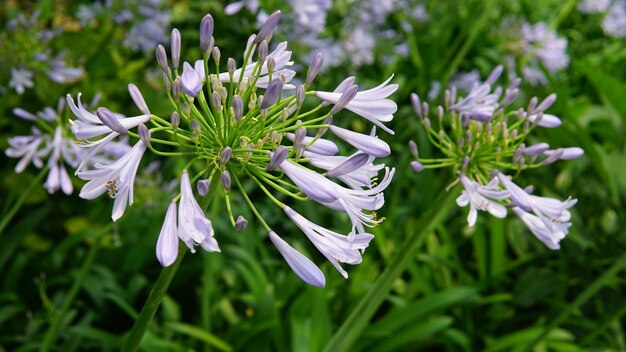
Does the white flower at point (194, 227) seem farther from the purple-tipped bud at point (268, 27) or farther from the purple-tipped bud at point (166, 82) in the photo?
the purple-tipped bud at point (268, 27)

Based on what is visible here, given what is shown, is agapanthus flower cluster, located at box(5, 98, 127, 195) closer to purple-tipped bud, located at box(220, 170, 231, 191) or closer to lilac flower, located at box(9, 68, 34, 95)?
lilac flower, located at box(9, 68, 34, 95)

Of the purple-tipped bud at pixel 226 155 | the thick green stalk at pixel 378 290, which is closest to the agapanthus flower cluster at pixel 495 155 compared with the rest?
the thick green stalk at pixel 378 290

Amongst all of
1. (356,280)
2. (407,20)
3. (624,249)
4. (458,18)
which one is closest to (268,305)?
(356,280)

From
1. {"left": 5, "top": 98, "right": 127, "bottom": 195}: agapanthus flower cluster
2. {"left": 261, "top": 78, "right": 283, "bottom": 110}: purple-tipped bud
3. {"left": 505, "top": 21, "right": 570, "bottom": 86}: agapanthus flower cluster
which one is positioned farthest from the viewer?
{"left": 505, "top": 21, "right": 570, "bottom": 86}: agapanthus flower cluster

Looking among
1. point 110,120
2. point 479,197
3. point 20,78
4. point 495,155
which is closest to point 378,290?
point 479,197

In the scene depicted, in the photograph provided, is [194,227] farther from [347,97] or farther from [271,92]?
[347,97]

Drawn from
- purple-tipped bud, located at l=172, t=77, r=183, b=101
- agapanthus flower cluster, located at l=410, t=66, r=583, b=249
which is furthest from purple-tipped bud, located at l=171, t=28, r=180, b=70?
agapanthus flower cluster, located at l=410, t=66, r=583, b=249
